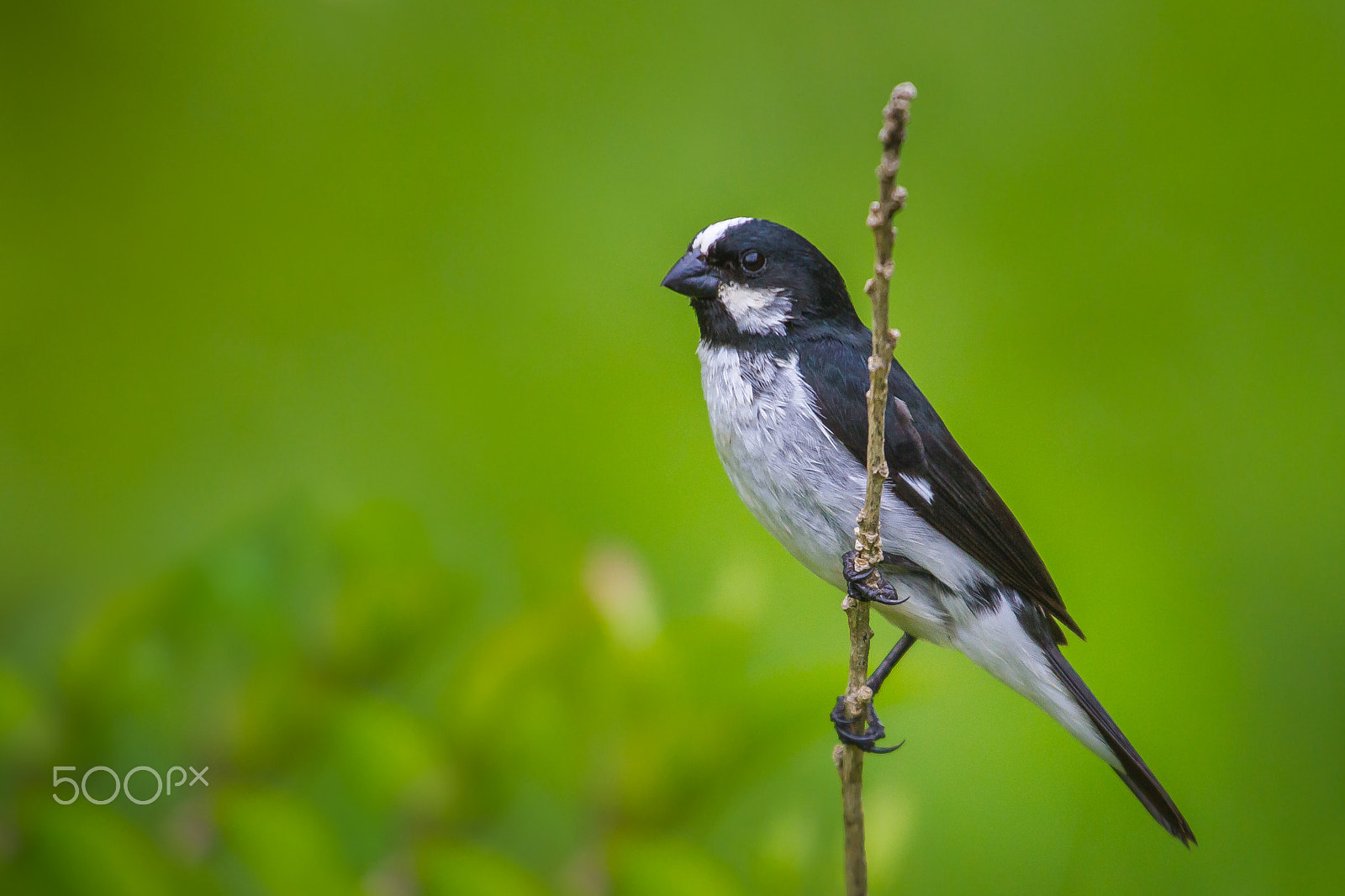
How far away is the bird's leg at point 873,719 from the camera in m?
1.48

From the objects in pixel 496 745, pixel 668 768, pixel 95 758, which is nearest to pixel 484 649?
pixel 496 745

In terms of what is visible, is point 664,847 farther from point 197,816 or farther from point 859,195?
point 859,195

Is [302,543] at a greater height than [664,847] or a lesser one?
greater

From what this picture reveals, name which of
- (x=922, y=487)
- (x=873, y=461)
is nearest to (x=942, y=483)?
(x=922, y=487)

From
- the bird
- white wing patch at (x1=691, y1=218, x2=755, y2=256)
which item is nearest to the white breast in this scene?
the bird

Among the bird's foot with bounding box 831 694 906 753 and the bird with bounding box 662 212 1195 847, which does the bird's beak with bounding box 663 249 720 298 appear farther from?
the bird's foot with bounding box 831 694 906 753

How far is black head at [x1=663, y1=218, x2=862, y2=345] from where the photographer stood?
1563 mm

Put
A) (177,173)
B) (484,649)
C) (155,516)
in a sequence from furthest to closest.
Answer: (177,173)
(155,516)
(484,649)

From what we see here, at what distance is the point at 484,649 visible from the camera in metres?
1.62

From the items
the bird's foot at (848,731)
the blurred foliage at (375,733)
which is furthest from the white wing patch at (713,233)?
the bird's foot at (848,731)

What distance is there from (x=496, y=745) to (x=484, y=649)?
152mm

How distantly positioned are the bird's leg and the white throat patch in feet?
1.78

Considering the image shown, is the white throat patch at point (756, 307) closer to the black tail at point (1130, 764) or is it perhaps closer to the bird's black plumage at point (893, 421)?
the bird's black plumage at point (893, 421)

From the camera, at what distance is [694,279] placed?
1.56 m
